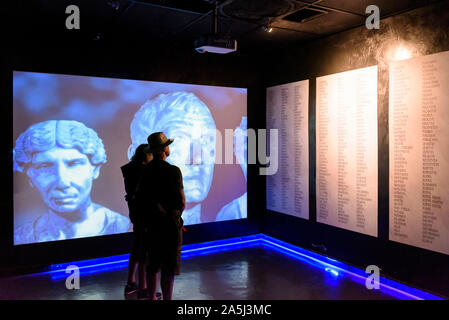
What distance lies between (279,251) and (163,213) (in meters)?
2.62

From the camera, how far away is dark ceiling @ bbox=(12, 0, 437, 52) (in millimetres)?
3420

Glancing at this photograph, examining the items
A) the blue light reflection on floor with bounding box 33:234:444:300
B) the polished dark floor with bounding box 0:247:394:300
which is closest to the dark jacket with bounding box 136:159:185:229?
the polished dark floor with bounding box 0:247:394:300

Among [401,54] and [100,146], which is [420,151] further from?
[100,146]

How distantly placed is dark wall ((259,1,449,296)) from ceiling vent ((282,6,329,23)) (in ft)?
1.93

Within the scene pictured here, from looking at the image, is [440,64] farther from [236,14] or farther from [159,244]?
[159,244]

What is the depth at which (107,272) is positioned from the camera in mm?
4090

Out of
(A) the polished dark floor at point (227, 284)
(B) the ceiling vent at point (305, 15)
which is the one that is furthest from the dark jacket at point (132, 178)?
(B) the ceiling vent at point (305, 15)

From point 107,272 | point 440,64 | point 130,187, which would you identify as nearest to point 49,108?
point 130,187

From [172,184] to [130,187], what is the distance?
646mm

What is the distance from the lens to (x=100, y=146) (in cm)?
440

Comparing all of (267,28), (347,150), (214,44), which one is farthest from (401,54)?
(214,44)

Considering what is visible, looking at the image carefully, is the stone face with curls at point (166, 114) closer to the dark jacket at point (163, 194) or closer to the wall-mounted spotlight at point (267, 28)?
the wall-mounted spotlight at point (267, 28)

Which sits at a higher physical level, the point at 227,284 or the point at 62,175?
the point at 62,175

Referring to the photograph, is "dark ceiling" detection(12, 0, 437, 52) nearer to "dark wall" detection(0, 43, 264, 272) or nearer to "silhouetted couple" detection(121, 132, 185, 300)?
"dark wall" detection(0, 43, 264, 272)
